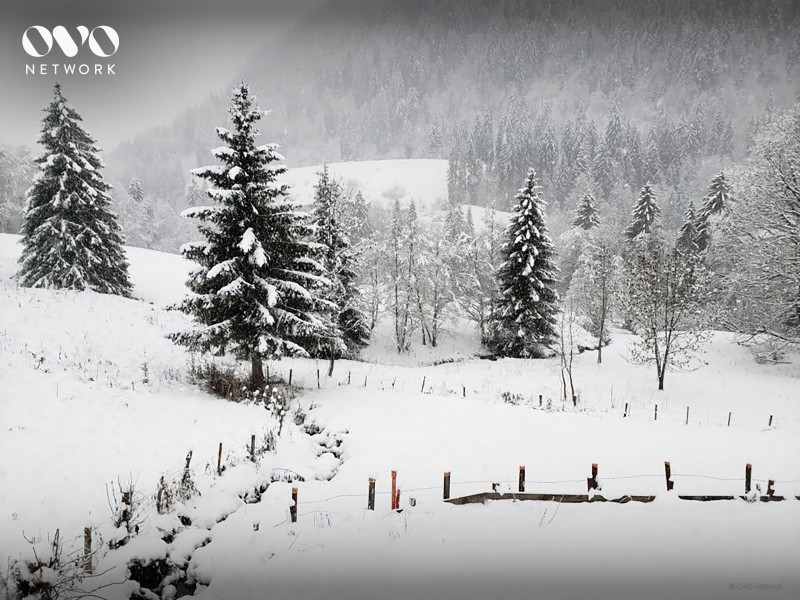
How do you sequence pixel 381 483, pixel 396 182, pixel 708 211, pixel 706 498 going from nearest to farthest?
1. pixel 706 498
2. pixel 381 483
3. pixel 708 211
4. pixel 396 182

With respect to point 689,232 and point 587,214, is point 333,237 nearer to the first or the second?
point 587,214

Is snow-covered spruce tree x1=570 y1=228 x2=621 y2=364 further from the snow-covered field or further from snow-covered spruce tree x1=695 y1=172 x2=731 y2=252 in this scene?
the snow-covered field

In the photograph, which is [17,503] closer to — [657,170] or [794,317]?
[794,317]

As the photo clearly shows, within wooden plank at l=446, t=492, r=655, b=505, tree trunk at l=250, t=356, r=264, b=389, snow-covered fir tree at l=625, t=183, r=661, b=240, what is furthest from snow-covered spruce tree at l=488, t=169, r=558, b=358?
snow-covered fir tree at l=625, t=183, r=661, b=240

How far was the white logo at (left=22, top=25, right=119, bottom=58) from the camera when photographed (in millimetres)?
5430

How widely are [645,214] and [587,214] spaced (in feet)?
20.8

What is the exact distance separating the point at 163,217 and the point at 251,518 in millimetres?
88391

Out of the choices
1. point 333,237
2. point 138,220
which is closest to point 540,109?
point 138,220

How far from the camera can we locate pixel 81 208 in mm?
20312

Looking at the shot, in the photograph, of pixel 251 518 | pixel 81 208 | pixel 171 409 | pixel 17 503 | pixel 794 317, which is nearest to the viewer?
pixel 17 503

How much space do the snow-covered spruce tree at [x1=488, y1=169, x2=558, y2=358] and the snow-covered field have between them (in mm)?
10940

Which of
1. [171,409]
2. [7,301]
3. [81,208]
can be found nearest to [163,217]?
[81,208]

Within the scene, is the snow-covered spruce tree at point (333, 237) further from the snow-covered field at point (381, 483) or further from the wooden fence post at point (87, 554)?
the wooden fence post at point (87, 554)

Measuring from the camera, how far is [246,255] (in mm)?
11820
